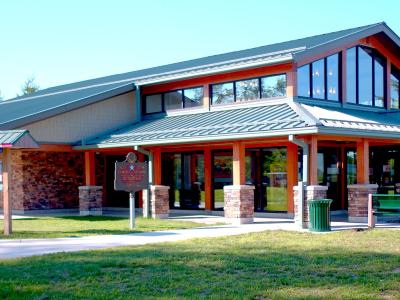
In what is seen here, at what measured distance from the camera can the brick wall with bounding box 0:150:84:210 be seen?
2369 cm

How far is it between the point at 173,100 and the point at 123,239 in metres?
10.6

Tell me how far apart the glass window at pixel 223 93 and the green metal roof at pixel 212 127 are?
0.43 meters

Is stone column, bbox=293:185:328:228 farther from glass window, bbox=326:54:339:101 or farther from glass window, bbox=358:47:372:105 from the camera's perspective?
glass window, bbox=358:47:372:105

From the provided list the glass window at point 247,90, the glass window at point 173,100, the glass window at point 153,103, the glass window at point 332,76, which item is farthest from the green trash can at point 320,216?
the glass window at point 153,103

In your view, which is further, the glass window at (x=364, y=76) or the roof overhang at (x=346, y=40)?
the glass window at (x=364, y=76)

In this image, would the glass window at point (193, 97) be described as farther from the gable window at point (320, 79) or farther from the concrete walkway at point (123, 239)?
the concrete walkway at point (123, 239)

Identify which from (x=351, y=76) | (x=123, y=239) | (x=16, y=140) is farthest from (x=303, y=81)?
(x=16, y=140)

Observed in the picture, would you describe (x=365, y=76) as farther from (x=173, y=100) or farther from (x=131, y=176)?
(x=131, y=176)

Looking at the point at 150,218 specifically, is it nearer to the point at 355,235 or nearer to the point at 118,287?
the point at 355,235

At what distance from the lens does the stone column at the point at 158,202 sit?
20.2 m

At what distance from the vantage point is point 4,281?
27.9 ft

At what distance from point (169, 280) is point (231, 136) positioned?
365 inches

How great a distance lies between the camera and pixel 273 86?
19828mm

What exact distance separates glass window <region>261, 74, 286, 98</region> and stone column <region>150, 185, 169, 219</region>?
4732 mm
